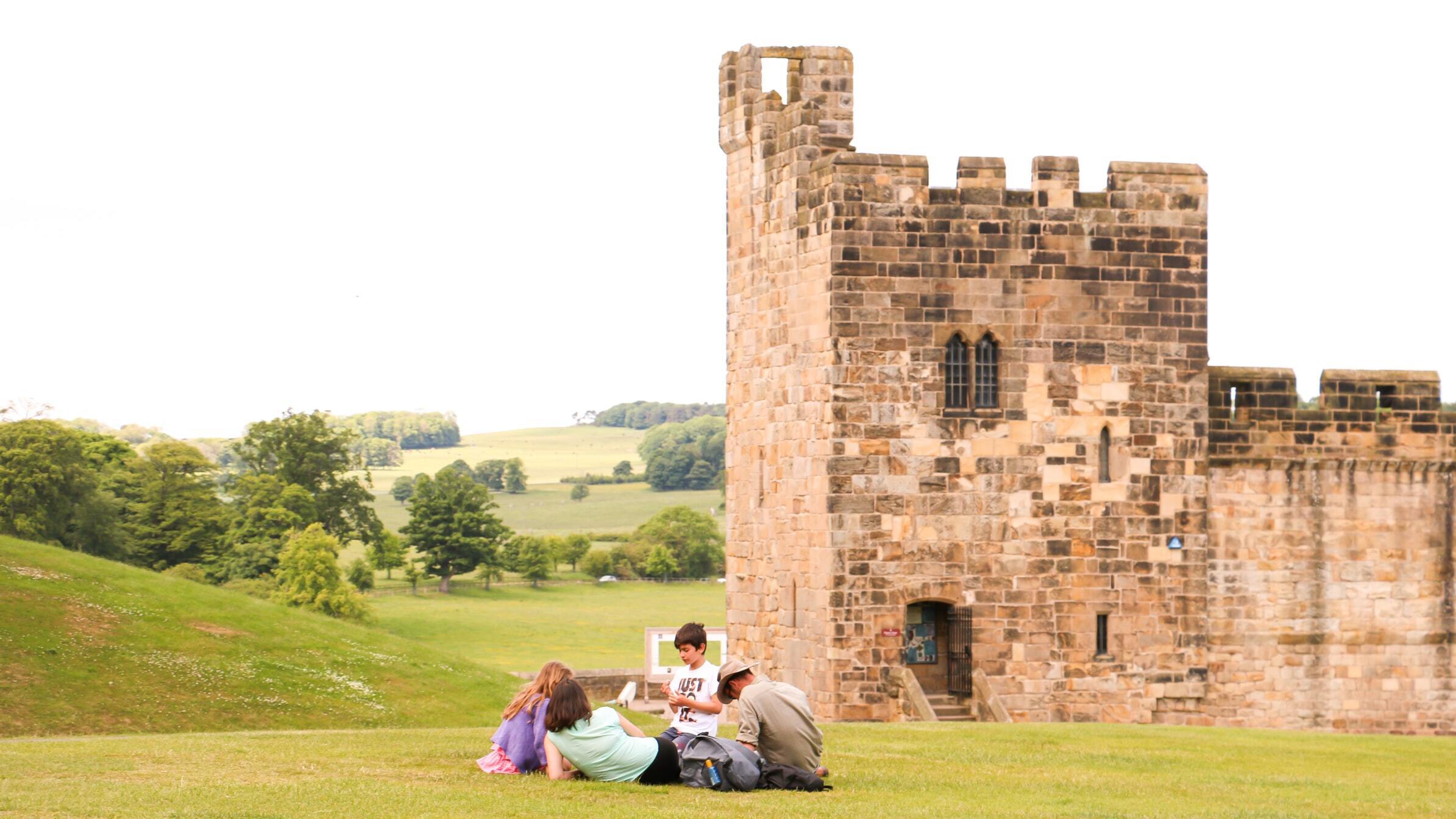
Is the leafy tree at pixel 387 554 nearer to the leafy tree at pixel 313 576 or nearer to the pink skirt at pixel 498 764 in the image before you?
the leafy tree at pixel 313 576

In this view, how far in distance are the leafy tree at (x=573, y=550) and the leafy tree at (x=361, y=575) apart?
20.1 metres

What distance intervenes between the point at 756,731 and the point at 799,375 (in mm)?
10964

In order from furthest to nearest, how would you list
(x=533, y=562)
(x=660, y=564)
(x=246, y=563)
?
1. (x=660, y=564)
2. (x=533, y=562)
3. (x=246, y=563)

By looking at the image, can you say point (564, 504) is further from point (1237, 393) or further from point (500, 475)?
point (1237, 393)

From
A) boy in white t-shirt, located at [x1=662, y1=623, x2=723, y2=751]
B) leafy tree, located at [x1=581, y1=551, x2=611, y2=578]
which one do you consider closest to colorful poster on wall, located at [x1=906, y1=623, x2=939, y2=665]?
boy in white t-shirt, located at [x1=662, y1=623, x2=723, y2=751]

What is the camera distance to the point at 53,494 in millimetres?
65750

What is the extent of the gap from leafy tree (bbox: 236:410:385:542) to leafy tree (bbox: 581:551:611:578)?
3622 cm

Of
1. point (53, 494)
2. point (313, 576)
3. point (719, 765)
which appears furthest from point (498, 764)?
point (313, 576)

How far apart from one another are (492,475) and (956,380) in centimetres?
15242

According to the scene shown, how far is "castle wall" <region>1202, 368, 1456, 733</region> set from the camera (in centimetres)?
2661

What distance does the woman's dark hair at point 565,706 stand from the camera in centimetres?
1430

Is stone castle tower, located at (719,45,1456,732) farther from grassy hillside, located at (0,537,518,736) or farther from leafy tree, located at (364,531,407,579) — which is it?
leafy tree, located at (364,531,407,579)

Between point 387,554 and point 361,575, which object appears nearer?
point 361,575

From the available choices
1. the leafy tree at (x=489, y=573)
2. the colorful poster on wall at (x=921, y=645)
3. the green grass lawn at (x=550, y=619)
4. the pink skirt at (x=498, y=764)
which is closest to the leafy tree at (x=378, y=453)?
the green grass lawn at (x=550, y=619)
